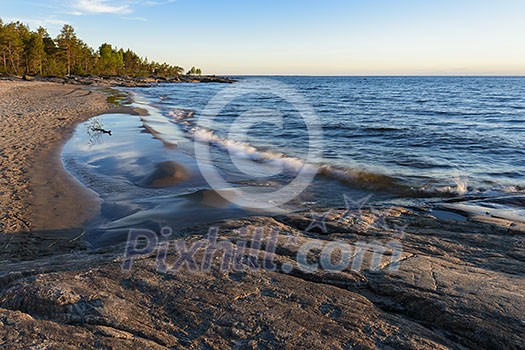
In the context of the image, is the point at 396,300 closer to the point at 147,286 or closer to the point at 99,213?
the point at 147,286

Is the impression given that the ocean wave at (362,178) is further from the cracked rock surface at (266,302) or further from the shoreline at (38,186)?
the shoreline at (38,186)

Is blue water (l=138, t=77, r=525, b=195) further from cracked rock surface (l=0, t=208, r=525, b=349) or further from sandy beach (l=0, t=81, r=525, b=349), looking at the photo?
cracked rock surface (l=0, t=208, r=525, b=349)

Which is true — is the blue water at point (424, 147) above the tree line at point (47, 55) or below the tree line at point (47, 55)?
below

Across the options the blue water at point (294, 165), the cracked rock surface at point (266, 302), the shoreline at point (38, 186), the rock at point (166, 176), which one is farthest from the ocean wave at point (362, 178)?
the shoreline at point (38, 186)

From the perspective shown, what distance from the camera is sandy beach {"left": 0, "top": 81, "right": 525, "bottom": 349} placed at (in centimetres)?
248

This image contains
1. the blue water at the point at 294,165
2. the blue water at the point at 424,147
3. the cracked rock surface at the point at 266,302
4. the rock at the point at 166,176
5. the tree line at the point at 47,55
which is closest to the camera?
the cracked rock surface at the point at 266,302

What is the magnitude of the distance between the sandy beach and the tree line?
75294mm

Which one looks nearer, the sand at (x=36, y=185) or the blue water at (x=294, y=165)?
the sand at (x=36, y=185)

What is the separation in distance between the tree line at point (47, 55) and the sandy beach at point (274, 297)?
7529cm

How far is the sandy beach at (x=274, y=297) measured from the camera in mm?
2484

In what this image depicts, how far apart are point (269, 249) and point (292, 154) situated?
10.2 meters

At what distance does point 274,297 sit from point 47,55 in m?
88.9

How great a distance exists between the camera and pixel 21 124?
1523 cm

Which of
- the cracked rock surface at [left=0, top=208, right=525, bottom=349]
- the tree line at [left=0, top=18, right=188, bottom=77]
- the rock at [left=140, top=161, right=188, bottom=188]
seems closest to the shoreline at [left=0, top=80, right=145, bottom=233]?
the rock at [left=140, top=161, right=188, bottom=188]
